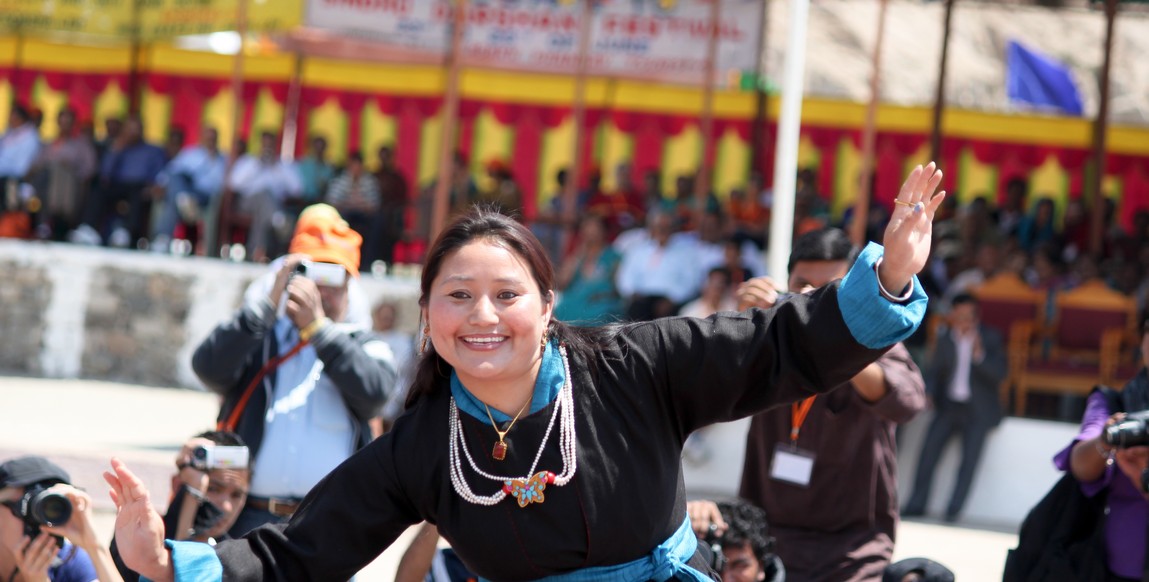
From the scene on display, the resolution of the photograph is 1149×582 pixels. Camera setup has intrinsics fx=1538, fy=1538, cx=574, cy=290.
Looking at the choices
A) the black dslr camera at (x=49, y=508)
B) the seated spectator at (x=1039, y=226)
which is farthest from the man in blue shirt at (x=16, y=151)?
the black dslr camera at (x=49, y=508)

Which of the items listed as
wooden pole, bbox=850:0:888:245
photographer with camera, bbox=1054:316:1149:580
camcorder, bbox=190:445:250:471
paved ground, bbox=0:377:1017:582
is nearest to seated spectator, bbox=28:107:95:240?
paved ground, bbox=0:377:1017:582

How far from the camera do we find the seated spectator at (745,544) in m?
4.62

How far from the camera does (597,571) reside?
2910 millimetres

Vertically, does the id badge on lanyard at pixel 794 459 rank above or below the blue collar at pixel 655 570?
below

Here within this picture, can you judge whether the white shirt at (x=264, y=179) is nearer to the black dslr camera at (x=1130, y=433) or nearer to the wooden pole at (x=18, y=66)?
the wooden pole at (x=18, y=66)

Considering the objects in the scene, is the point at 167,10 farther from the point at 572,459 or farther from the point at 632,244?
the point at 572,459

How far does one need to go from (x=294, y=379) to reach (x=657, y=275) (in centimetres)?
832

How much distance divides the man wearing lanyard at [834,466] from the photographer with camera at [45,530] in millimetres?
2069

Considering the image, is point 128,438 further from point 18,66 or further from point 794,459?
point 18,66

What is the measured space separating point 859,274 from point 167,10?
14.3 m

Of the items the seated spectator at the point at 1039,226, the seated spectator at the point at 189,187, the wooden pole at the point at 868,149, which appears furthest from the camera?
the seated spectator at the point at 189,187

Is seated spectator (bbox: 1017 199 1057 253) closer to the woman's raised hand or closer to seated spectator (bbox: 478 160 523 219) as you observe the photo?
seated spectator (bbox: 478 160 523 219)

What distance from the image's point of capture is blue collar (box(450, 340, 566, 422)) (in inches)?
117

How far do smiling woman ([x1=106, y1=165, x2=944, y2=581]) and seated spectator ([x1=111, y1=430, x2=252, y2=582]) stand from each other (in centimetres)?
148
